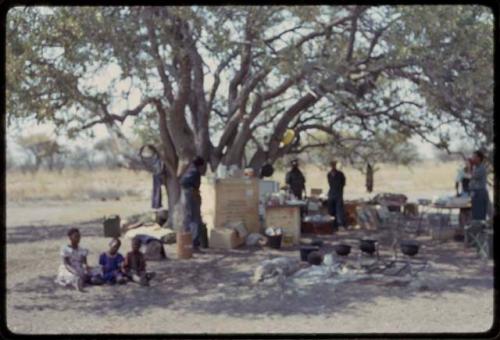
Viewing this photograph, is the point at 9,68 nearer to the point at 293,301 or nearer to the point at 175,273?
the point at 175,273

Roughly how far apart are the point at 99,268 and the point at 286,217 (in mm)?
3949

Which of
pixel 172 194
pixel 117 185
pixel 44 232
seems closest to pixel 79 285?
pixel 172 194

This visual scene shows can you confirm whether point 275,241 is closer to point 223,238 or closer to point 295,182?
point 223,238

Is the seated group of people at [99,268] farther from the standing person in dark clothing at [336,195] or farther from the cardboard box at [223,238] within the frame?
the standing person in dark clothing at [336,195]

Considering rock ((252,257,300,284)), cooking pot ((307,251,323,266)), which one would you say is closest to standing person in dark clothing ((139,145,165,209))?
rock ((252,257,300,284))

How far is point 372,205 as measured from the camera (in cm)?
1420

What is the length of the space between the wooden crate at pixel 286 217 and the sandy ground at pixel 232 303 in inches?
57.9

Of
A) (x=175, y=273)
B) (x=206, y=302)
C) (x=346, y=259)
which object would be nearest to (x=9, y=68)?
(x=175, y=273)

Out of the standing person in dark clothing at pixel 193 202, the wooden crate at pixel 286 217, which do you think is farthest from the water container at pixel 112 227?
the wooden crate at pixel 286 217

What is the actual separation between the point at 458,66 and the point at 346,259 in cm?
317

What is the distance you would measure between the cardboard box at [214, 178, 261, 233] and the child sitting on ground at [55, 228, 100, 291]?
331 centimetres

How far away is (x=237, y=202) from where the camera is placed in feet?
36.2

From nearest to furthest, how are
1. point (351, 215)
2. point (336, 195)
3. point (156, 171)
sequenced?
point (156, 171)
point (336, 195)
point (351, 215)

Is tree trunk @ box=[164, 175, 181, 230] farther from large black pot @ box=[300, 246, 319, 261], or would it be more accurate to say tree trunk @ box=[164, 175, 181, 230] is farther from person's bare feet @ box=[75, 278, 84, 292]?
person's bare feet @ box=[75, 278, 84, 292]
